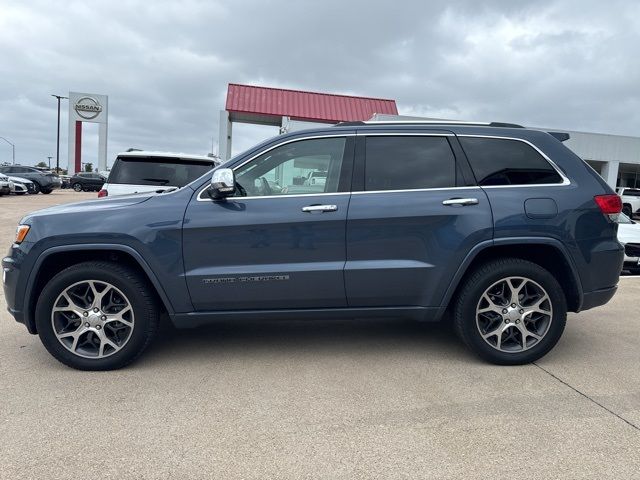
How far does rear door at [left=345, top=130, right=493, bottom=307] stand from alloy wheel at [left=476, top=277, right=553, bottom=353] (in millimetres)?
416

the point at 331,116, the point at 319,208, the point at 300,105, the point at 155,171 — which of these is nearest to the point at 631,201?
the point at 331,116

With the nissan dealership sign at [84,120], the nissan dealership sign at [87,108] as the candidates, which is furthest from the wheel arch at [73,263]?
the nissan dealership sign at [87,108]

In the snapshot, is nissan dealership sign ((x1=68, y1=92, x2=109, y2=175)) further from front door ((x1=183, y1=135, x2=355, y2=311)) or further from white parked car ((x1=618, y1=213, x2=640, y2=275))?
front door ((x1=183, y1=135, x2=355, y2=311))

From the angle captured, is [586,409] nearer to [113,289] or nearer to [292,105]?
[113,289]

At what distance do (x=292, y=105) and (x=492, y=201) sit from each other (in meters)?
26.5

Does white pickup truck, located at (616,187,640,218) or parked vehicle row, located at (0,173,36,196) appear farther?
parked vehicle row, located at (0,173,36,196)

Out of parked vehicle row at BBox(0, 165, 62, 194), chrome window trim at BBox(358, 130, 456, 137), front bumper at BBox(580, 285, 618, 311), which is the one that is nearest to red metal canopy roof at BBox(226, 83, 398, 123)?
parked vehicle row at BBox(0, 165, 62, 194)

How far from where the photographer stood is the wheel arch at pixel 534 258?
12.9 feet

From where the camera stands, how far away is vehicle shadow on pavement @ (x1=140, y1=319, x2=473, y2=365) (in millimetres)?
4350

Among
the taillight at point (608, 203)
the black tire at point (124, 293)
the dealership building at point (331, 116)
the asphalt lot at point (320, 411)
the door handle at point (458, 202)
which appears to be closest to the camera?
the asphalt lot at point (320, 411)

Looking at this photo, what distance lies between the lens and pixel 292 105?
2917 centimetres

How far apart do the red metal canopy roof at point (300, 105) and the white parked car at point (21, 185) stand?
39.5 feet

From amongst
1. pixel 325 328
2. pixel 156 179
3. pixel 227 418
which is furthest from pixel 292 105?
pixel 227 418

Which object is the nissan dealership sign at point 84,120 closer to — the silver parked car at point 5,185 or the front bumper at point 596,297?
the silver parked car at point 5,185
